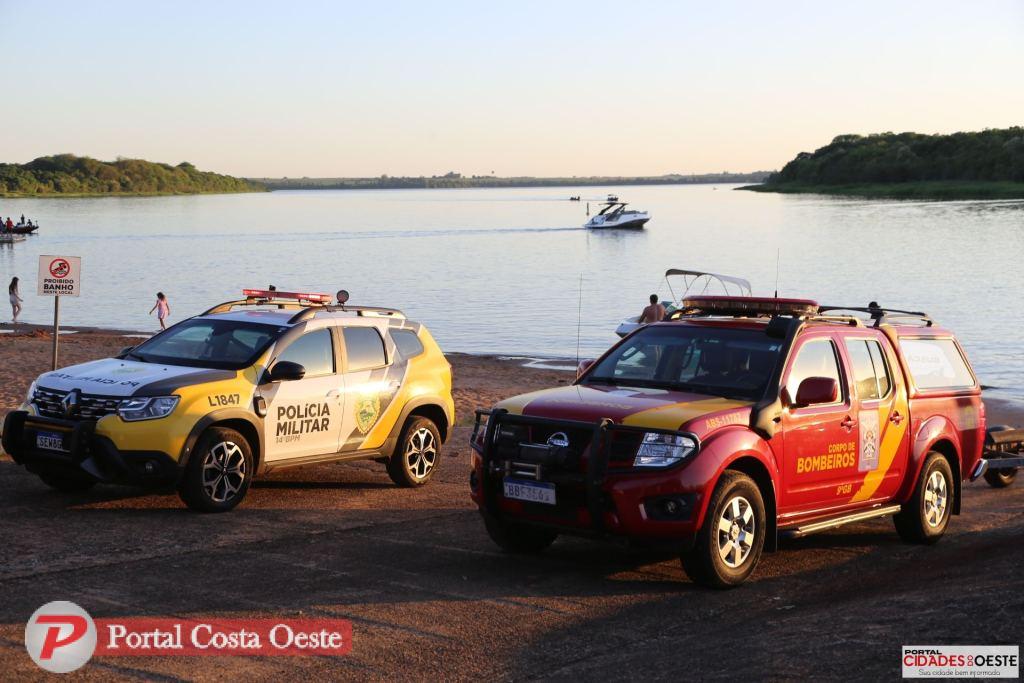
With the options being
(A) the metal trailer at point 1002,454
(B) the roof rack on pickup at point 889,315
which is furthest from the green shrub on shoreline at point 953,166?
(B) the roof rack on pickup at point 889,315

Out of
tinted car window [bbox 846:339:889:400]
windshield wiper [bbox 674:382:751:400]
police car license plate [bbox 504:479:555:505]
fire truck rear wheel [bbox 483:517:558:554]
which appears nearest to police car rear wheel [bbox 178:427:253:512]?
fire truck rear wheel [bbox 483:517:558:554]

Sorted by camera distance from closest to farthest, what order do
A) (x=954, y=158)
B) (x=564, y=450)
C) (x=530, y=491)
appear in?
(x=564, y=450), (x=530, y=491), (x=954, y=158)

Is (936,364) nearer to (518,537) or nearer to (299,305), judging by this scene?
(518,537)

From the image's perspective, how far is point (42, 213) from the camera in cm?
19025

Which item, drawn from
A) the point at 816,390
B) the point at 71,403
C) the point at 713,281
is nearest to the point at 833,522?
the point at 816,390

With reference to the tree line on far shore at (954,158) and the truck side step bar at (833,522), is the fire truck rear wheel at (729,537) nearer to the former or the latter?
the truck side step bar at (833,522)

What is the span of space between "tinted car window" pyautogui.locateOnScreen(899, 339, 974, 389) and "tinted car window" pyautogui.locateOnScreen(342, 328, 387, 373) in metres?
4.96

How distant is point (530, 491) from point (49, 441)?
4.50 meters

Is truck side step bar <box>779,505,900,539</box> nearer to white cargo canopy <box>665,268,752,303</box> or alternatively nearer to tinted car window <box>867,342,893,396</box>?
tinted car window <box>867,342,893,396</box>

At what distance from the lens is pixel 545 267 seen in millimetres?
80125

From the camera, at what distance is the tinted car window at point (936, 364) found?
10.6m

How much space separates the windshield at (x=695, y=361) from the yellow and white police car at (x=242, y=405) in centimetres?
315

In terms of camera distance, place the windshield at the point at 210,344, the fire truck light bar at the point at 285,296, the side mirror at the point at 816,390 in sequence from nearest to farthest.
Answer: the side mirror at the point at 816,390, the windshield at the point at 210,344, the fire truck light bar at the point at 285,296

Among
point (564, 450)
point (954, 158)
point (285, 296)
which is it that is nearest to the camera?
A: point (564, 450)
